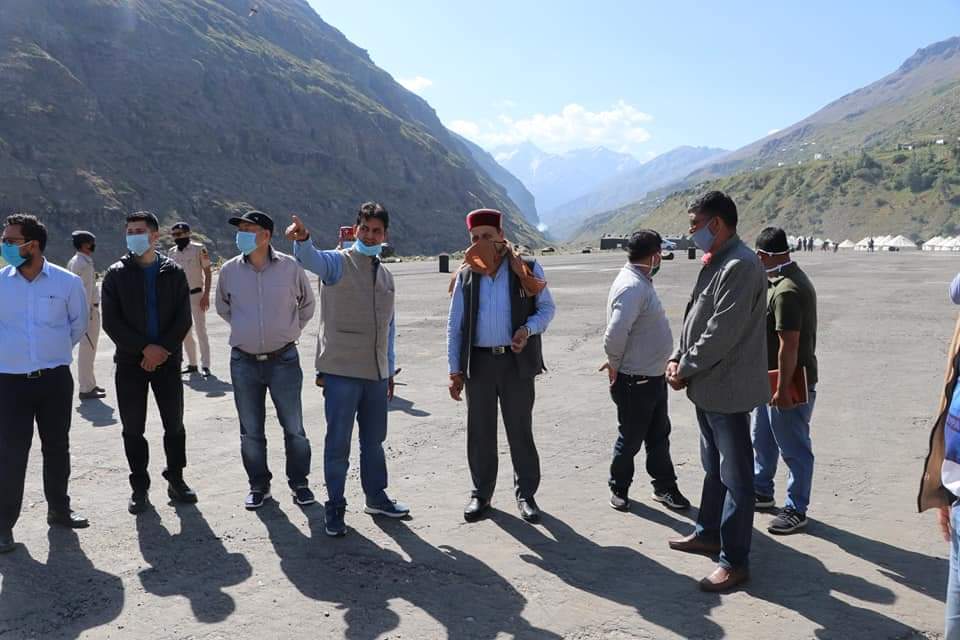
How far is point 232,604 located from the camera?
13.7 ft

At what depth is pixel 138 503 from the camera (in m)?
5.56

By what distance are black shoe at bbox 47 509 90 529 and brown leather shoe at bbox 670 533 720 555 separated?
4.02 m

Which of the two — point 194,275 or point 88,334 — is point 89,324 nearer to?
point 88,334

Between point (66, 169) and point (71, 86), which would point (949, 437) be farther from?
point (71, 86)

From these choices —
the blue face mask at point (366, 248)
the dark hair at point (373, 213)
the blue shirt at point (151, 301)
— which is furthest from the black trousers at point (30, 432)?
the dark hair at point (373, 213)

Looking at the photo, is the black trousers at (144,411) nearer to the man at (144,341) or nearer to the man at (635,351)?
the man at (144,341)

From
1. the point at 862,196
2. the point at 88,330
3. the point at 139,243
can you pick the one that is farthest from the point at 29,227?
the point at 862,196

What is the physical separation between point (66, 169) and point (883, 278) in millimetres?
69744

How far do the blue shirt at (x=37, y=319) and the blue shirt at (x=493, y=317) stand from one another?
2.66 metres

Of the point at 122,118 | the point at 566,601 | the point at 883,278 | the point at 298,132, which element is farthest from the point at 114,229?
the point at 566,601

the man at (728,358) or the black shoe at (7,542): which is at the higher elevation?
the man at (728,358)

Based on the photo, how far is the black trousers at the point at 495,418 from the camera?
5391 millimetres

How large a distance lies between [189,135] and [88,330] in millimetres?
89255

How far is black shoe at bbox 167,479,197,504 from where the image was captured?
573 cm
